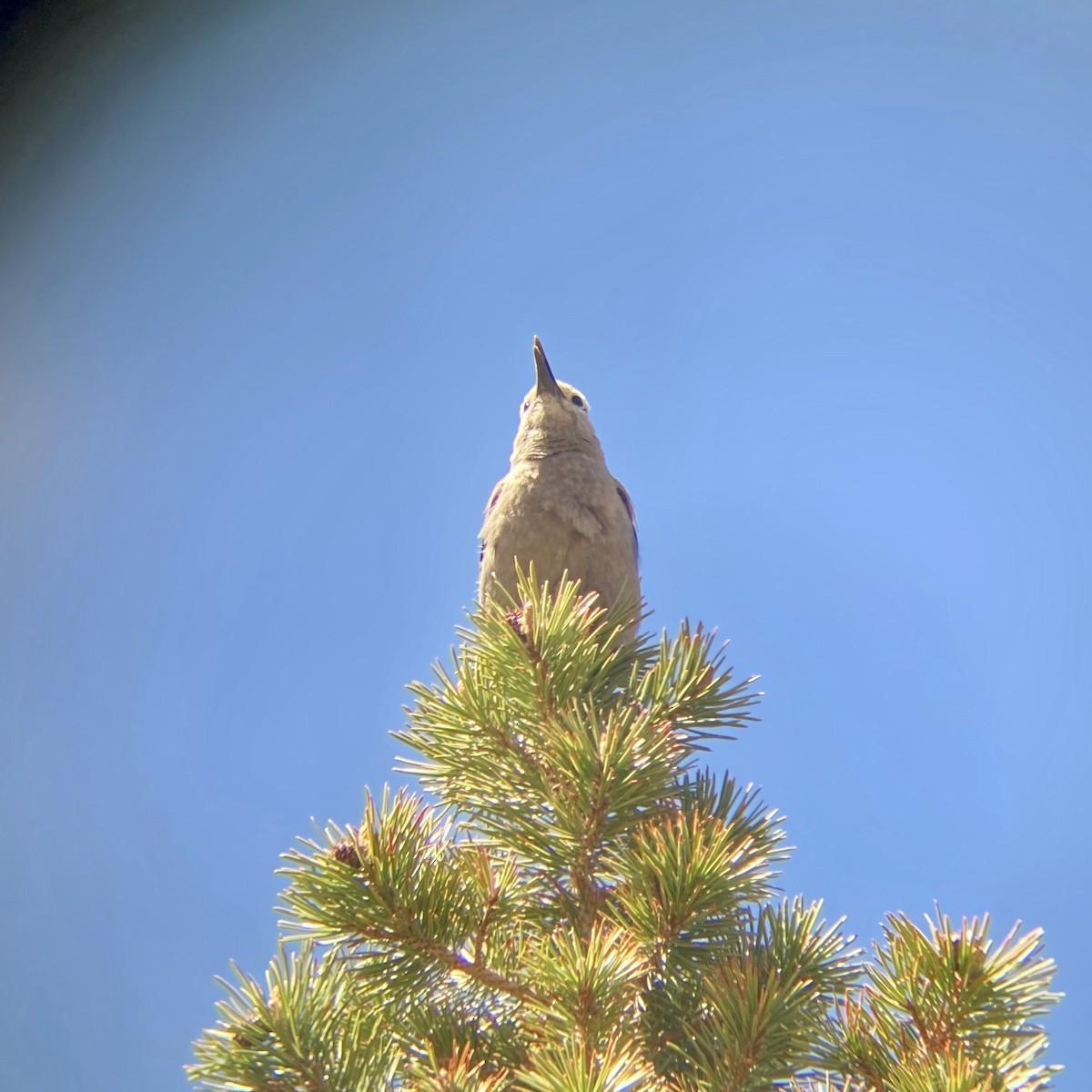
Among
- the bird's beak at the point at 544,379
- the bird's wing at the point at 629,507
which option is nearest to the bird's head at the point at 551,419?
the bird's beak at the point at 544,379

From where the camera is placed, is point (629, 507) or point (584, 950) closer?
point (584, 950)

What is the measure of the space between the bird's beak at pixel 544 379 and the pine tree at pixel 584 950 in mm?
3949

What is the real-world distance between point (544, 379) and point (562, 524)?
5.37 feet

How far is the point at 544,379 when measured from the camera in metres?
6.02

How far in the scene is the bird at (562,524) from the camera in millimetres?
4594

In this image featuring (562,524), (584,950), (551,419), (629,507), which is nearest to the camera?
(584,950)

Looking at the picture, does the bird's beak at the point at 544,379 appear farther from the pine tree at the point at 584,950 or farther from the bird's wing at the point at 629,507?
the pine tree at the point at 584,950

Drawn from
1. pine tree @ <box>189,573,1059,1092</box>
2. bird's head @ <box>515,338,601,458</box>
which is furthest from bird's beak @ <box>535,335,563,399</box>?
pine tree @ <box>189,573,1059,1092</box>

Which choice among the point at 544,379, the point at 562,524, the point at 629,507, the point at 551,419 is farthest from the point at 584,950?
the point at 544,379

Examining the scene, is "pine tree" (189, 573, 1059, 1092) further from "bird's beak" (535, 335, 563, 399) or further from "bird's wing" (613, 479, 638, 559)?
"bird's beak" (535, 335, 563, 399)

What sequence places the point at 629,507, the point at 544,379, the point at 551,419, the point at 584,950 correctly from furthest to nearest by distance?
1. the point at 544,379
2. the point at 551,419
3. the point at 629,507
4. the point at 584,950

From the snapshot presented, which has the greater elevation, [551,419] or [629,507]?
[551,419]

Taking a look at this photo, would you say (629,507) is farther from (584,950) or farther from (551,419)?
(584,950)

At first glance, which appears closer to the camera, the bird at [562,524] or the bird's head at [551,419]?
the bird at [562,524]
